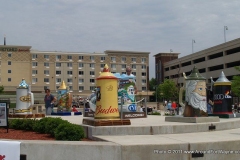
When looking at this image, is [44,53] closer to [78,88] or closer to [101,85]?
[78,88]

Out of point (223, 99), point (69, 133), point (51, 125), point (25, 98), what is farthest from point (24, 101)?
point (223, 99)

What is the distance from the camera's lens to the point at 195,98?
46.0ft

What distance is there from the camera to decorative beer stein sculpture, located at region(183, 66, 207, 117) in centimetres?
1399

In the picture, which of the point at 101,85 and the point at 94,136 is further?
the point at 101,85

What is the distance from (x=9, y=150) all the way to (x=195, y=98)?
8.54 m

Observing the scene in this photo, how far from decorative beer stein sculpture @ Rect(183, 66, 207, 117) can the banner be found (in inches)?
324

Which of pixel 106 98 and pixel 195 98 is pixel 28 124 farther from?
pixel 195 98

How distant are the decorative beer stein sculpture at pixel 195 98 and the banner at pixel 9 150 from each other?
8241 mm

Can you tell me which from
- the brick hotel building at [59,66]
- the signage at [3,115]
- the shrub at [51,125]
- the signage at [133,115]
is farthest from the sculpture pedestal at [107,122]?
the brick hotel building at [59,66]

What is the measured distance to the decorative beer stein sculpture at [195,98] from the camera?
45.9 ft

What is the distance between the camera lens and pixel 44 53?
88062 mm

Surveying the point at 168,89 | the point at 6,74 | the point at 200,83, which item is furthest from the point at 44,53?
the point at 200,83

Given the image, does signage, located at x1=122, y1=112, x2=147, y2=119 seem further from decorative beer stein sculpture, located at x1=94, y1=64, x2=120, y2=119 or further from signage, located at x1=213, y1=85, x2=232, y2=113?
decorative beer stein sculpture, located at x1=94, y1=64, x2=120, y2=119

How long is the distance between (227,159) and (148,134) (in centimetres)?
282
